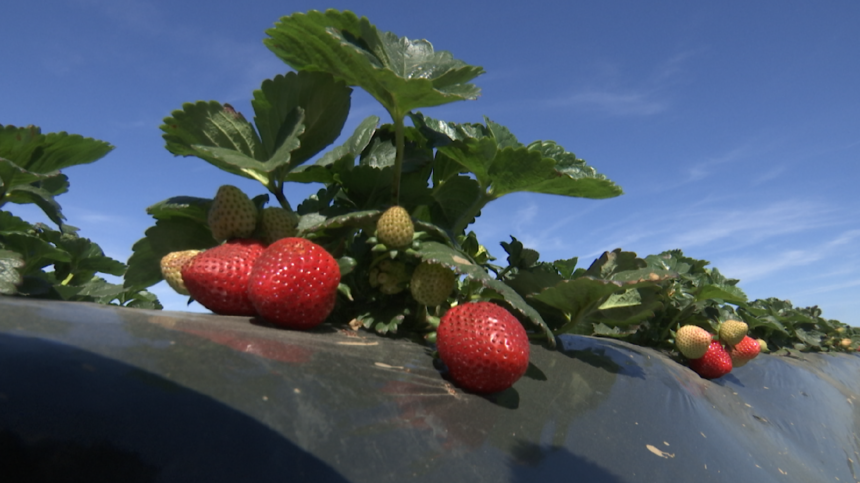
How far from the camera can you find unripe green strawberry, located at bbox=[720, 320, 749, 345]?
7.59 feet

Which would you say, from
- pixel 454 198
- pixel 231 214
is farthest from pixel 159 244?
pixel 454 198

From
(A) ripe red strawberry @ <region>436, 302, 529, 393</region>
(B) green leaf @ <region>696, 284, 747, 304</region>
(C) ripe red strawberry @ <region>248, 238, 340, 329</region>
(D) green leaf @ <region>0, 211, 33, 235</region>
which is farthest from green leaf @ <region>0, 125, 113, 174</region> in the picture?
(B) green leaf @ <region>696, 284, 747, 304</region>

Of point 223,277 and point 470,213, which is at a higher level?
point 470,213

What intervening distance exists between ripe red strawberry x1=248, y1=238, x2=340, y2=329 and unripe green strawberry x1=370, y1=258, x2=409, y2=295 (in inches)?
5.6

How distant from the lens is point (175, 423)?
1.60 feet

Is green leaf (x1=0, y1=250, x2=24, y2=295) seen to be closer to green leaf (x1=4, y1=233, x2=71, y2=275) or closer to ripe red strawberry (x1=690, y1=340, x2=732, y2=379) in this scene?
green leaf (x1=4, y1=233, x2=71, y2=275)

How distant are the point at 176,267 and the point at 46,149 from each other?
0.65 metres

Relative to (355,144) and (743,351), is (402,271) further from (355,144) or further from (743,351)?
(743,351)

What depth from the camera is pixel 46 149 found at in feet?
4.30

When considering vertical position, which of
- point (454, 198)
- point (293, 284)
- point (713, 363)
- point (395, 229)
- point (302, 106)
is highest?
point (302, 106)

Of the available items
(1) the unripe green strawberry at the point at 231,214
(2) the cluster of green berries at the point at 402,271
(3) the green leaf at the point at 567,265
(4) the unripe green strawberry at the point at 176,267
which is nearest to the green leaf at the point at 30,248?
(4) the unripe green strawberry at the point at 176,267

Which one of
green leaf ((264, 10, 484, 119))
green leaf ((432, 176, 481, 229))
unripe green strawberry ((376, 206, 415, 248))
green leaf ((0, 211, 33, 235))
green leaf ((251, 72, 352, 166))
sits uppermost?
green leaf ((264, 10, 484, 119))

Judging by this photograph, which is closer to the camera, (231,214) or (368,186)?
(231,214)

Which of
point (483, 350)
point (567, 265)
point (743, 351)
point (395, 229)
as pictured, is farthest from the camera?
point (743, 351)
